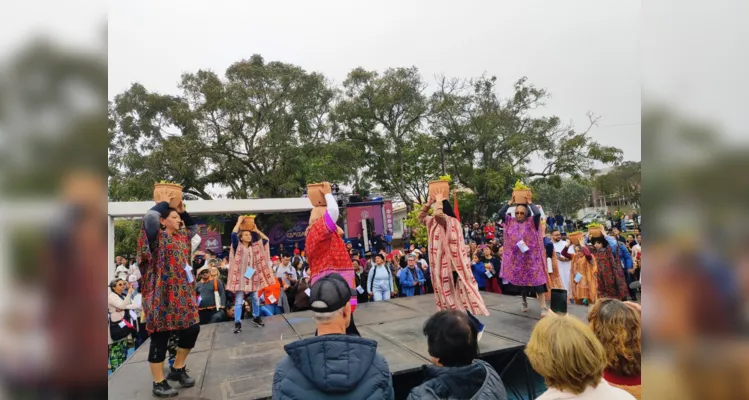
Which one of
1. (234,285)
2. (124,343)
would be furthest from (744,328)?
(124,343)

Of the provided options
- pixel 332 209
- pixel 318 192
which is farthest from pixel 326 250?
pixel 318 192

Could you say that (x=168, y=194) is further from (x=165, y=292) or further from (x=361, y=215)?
(x=361, y=215)

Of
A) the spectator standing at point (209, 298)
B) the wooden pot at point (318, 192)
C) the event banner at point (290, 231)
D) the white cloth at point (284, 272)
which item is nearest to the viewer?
the wooden pot at point (318, 192)

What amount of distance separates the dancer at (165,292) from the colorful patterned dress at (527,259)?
14.4ft

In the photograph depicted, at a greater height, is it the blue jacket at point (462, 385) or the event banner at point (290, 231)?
the blue jacket at point (462, 385)

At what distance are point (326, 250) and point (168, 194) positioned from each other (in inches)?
63.7

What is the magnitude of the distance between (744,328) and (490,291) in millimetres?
8532

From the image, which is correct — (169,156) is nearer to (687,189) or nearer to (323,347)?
(323,347)

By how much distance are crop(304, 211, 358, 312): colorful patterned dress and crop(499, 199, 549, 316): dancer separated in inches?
117

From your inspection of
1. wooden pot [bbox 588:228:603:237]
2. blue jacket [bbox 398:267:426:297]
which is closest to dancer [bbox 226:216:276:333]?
blue jacket [bbox 398:267:426:297]

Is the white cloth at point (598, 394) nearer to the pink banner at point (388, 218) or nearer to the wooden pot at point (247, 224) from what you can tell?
the wooden pot at point (247, 224)

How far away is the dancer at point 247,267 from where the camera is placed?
19.9ft

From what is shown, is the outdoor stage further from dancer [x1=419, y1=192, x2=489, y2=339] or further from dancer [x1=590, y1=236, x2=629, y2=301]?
dancer [x1=590, y1=236, x2=629, y2=301]

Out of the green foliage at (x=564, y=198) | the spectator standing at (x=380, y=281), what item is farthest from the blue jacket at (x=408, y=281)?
the green foliage at (x=564, y=198)
